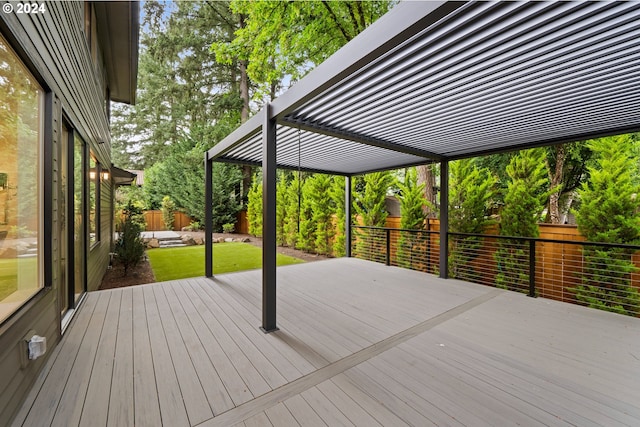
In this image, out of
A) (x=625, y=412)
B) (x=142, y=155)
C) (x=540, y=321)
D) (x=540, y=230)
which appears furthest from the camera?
(x=142, y=155)

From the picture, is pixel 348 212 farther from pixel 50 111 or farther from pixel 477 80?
pixel 50 111

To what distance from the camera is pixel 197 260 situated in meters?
7.84

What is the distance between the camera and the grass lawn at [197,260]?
21.2 feet

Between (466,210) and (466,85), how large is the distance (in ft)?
12.0

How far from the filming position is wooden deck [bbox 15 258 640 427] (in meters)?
1.72

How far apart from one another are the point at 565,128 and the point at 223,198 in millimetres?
13268

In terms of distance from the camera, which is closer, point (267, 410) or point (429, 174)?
point (267, 410)

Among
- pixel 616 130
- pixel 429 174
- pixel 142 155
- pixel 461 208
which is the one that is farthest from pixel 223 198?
pixel 616 130

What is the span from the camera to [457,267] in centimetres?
559

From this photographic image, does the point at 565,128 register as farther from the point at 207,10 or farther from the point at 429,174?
the point at 207,10

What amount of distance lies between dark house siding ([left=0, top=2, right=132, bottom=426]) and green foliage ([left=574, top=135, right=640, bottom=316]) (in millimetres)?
5805

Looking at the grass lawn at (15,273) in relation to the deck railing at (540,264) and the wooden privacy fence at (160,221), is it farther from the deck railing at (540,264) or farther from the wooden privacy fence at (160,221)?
the wooden privacy fence at (160,221)

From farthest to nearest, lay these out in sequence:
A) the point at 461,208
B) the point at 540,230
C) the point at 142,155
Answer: the point at 142,155 < the point at 461,208 < the point at 540,230

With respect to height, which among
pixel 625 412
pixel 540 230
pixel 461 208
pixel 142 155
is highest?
pixel 142 155
